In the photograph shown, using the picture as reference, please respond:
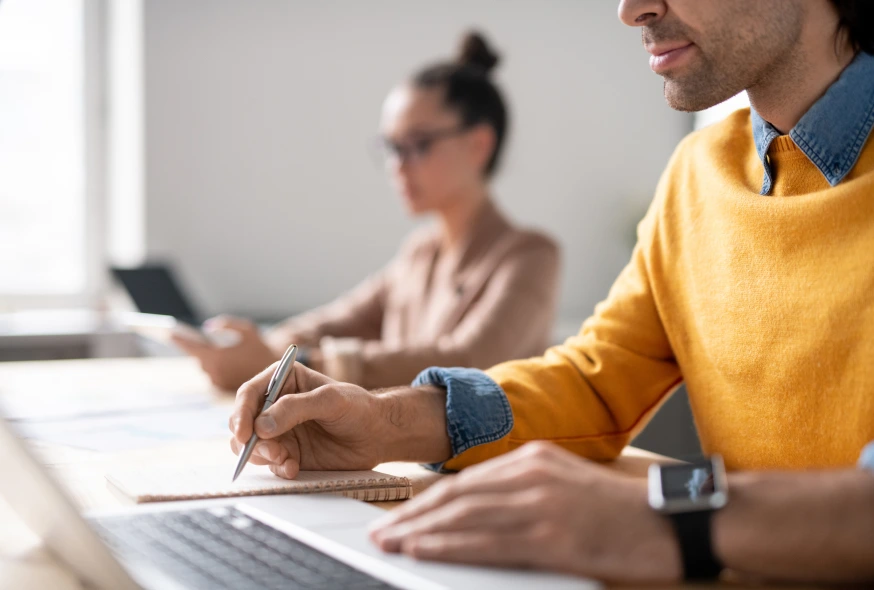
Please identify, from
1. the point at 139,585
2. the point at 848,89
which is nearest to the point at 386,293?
the point at 848,89

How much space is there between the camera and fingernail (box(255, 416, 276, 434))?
83 centimetres

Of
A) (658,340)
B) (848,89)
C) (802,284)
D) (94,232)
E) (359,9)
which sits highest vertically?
(359,9)

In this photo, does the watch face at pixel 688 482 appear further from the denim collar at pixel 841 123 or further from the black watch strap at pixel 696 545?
the denim collar at pixel 841 123

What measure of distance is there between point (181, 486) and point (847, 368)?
0.59 meters

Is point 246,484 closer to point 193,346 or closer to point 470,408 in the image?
point 470,408

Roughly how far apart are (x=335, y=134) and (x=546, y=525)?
9.61ft

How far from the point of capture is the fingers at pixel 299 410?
83 centimetres

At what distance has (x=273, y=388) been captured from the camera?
34.0 inches

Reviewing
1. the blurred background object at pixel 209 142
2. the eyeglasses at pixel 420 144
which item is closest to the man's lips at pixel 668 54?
the eyeglasses at pixel 420 144

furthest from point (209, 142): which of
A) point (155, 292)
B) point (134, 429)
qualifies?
point (134, 429)

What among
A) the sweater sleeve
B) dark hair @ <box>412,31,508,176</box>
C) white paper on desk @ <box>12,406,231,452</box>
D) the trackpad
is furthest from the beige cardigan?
the trackpad

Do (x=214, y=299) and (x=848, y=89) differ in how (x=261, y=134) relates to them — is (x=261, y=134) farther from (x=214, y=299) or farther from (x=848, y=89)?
(x=848, y=89)

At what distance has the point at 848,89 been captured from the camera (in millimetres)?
920

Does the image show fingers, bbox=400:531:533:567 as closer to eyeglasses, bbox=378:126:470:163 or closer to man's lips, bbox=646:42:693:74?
man's lips, bbox=646:42:693:74
